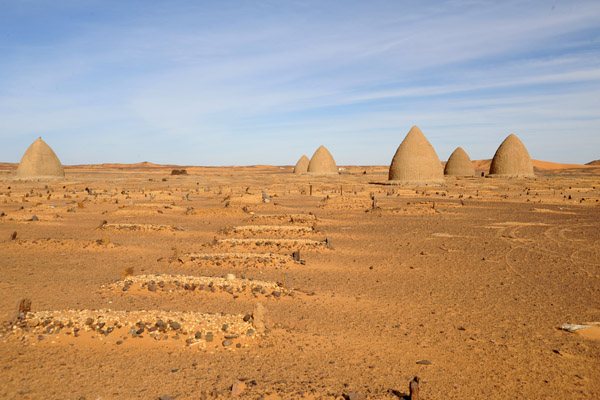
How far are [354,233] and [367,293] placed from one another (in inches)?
238

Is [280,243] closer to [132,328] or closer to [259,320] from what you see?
[259,320]

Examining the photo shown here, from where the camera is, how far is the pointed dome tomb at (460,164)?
47.3 metres

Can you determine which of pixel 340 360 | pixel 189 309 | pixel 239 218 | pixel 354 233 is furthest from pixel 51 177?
pixel 340 360

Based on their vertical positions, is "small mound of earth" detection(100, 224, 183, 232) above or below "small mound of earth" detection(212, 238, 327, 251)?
above

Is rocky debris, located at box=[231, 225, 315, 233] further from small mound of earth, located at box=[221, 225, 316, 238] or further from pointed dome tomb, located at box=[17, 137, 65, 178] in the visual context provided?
pointed dome tomb, located at box=[17, 137, 65, 178]

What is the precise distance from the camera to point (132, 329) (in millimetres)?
5078

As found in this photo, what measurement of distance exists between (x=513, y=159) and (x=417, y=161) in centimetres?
1481

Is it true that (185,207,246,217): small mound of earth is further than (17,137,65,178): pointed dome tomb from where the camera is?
No

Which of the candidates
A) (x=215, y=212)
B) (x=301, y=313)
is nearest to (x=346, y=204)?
(x=215, y=212)

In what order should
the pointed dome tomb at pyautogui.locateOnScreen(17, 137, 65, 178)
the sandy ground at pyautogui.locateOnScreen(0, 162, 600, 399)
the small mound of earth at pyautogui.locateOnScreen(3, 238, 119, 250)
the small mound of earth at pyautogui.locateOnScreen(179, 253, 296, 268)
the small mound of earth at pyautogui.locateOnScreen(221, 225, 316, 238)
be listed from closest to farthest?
the sandy ground at pyautogui.locateOnScreen(0, 162, 600, 399) → the small mound of earth at pyautogui.locateOnScreen(179, 253, 296, 268) → the small mound of earth at pyautogui.locateOnScreen(3, 238, 119, 250) → the small mound of earth at pyautogui.locateOnScreen(221, 225, 316, 238) → the pointed dome tomb at pyautogui.locateOnScreen(17, 137, 65, 178)

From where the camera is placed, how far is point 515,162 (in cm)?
4100

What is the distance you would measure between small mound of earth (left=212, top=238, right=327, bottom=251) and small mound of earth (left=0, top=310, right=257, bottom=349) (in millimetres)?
5513

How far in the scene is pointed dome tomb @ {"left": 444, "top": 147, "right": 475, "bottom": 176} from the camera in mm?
47281

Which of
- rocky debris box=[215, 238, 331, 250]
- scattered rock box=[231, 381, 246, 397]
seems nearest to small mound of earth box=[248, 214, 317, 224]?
rocky debris box=[215, 238, 331, 250]
